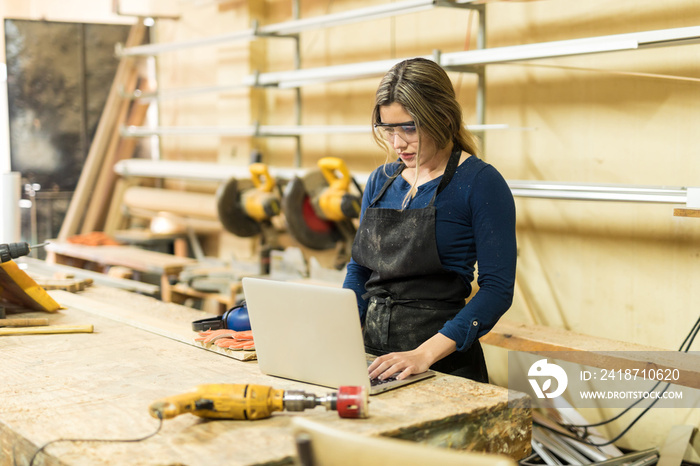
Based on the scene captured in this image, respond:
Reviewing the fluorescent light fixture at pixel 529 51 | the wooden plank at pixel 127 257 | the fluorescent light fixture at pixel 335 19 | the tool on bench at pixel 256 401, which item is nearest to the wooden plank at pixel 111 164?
the wooden plank at pixel 127 257

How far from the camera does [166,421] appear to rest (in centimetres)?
134

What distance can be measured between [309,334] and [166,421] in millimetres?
313

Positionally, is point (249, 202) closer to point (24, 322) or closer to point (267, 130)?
point (267, 130)

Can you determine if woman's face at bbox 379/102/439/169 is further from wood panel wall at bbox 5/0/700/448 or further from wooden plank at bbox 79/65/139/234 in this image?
wooden plank at bbox 79/65/139/234

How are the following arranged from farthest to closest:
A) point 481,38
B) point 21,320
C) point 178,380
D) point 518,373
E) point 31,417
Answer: point 518,373
point 481,38
point 21,320
point 178,380
point 31,417

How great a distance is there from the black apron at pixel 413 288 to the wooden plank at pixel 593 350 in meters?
0.60

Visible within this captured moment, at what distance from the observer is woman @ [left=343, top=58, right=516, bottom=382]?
68.0 inches

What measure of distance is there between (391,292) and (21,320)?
1079 millimetres

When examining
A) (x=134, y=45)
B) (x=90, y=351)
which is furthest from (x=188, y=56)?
(x=90, y=351)

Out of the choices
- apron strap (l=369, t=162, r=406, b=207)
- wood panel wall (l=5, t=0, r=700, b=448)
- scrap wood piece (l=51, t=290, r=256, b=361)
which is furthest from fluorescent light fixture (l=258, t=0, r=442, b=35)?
scrap wood piece (l=51, t=290, r=256, b=361)

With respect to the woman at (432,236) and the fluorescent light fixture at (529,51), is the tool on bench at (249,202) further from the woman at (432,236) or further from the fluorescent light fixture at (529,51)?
the woman at (432,236)

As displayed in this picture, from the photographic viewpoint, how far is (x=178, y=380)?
5.18 feet

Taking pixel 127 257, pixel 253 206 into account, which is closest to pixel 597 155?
pixel 253 206

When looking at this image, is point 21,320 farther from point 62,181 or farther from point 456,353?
point 62,181
